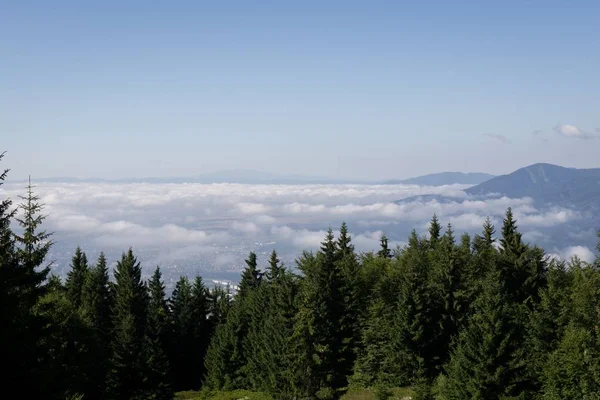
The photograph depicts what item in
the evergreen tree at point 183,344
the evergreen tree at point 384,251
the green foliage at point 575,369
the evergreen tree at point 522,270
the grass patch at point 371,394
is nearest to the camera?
the green foliage at point 575,369

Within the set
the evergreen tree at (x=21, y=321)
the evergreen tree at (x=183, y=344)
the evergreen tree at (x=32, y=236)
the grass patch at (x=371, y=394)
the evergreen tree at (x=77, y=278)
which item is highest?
the evergreen tree at (x=32, y=236)

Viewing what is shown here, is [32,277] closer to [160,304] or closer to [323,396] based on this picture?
[323,396]

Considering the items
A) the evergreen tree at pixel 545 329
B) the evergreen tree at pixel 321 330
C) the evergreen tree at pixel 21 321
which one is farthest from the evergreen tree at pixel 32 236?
the evergreen tree at pixel 545 329

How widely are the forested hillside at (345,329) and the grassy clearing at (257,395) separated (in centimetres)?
115

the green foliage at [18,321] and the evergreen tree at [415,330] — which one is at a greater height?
the green foliage at [18,321]

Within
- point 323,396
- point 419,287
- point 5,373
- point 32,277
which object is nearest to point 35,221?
point 32,277

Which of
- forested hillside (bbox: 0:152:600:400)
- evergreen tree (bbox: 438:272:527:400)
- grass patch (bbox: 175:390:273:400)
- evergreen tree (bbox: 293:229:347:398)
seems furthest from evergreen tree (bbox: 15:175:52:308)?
evergreen tree (bbox: 438:272:527:400)

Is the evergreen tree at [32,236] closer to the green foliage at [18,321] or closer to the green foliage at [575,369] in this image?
the green foliage at [18,321]

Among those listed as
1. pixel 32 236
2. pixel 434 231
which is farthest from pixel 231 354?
pixel 434 231

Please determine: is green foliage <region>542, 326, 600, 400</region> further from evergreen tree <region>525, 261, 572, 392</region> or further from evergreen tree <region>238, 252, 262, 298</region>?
evergreen tree <region>238, 252, 262, 298</region>

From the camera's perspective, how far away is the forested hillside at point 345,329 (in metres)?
30.0

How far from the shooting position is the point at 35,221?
3900 cm

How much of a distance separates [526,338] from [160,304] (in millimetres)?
64189

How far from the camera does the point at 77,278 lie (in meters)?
90.3
